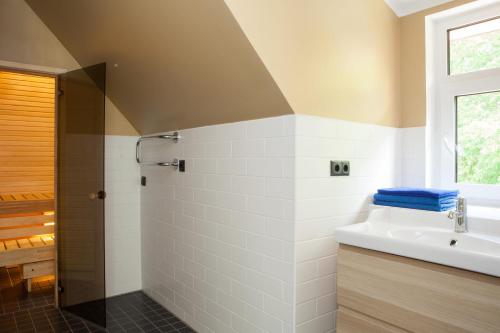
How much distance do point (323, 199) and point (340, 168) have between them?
0.71 feet

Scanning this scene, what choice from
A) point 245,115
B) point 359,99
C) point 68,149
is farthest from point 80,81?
point 359,99

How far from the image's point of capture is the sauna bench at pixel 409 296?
1.22 m

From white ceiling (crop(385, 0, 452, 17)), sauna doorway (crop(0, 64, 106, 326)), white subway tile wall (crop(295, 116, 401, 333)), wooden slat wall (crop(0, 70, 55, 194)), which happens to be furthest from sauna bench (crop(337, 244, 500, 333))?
wooden slat wall (crop(0, 70, 55, 194))

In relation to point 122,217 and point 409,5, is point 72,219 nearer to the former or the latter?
point 122,217

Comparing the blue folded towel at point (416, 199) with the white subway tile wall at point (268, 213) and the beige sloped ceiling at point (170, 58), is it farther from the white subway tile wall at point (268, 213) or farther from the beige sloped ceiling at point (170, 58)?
the beige sloped ceiling at point (170, 58)

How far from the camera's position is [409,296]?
140 centimetres

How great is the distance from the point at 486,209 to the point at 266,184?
1.30m

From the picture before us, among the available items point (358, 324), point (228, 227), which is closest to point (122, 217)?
point (228, 227)

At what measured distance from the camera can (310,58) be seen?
177 centimetres

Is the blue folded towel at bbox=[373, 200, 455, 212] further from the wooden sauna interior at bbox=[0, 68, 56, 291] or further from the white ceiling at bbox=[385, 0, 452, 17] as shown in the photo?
the wooden sauna interior at bbox=[0, 68, 56, 291]

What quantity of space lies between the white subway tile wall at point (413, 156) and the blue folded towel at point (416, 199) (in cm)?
34

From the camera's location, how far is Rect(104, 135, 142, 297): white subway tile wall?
3111 millimetres

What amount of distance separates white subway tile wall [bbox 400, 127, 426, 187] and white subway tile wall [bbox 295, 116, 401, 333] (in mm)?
321

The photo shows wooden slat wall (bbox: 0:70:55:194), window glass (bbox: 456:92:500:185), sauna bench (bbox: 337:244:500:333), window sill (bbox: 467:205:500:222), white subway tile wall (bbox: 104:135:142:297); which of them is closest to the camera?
sauna bench (bbox: 337:244:500:333)
